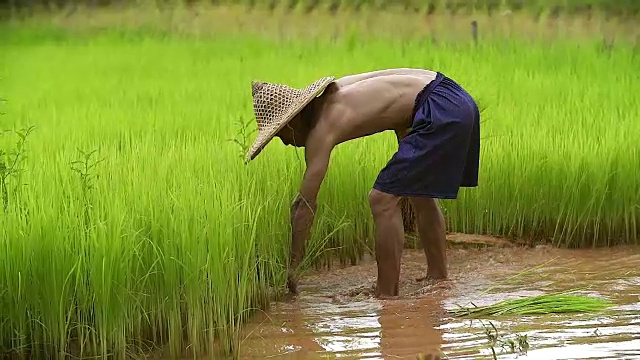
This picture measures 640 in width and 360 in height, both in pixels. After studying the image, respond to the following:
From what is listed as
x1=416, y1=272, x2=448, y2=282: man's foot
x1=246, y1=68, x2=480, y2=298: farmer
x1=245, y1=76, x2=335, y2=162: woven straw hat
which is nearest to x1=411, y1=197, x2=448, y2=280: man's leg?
x1=416, y1=272, x2=448, y2=282: man's foot

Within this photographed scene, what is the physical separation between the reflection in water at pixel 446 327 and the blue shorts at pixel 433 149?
0.42 meters

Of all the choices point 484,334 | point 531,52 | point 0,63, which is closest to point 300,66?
point 531,52

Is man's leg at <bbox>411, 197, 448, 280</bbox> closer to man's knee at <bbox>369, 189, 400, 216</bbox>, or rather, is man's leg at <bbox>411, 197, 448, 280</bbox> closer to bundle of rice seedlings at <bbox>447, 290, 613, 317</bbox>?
man's knee at <bbox>369, 189, 400, 216</bbox>

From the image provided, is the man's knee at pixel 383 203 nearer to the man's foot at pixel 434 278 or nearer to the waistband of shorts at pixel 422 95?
the waistband of shorts at pixel 422 95

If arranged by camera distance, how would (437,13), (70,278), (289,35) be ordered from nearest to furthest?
(70,278), (289,35), (437,13)

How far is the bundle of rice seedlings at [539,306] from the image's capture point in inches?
140

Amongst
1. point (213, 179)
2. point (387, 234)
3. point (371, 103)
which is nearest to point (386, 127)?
point (371, 103)

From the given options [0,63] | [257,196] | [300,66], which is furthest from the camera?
[0,63]

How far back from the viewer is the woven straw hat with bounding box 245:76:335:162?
3648mm

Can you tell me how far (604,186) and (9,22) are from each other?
7.97 m

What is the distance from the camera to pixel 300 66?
25.9ft

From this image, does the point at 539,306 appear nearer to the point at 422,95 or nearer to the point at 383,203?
the point at 383,203

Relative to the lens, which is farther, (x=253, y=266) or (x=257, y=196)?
(x=257, y=196)

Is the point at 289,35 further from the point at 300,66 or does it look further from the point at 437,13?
the point at 300,66
